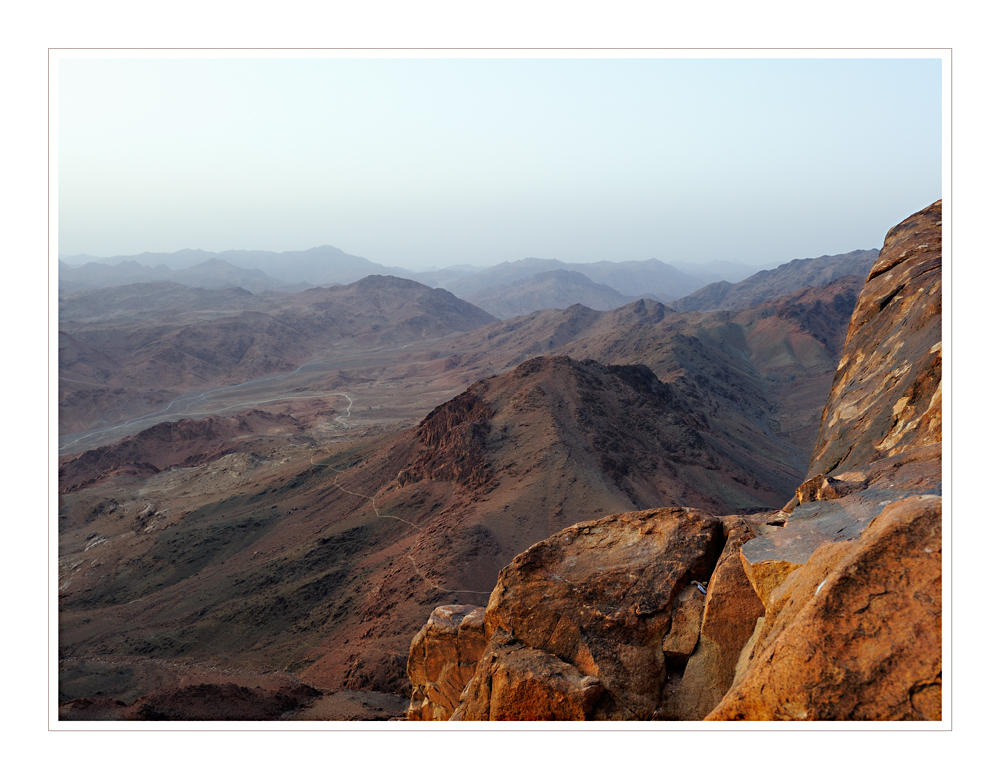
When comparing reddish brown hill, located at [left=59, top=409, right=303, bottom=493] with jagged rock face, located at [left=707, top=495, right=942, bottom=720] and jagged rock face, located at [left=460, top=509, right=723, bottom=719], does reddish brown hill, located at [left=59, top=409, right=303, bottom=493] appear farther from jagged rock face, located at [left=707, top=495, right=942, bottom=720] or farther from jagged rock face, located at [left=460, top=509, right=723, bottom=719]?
jagged rock face, located at [left=707, top=495, right=942, bottom=720]

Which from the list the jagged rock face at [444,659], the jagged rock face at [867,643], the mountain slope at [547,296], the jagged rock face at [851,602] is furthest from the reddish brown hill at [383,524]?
the mountain slope at [547,296]

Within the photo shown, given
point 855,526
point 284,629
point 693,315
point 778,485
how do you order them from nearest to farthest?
point 855,526
point 284,629
point 778,485
point 693,315

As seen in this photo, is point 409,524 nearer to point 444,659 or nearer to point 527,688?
point 444,659

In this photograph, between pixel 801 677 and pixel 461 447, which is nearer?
pixel 801 677

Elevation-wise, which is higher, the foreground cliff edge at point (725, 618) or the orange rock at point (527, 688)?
the foreground cliff edge at point (725, 618)

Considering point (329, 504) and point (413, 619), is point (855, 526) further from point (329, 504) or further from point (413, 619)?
point (329, 504)

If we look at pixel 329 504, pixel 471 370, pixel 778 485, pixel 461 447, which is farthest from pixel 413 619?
pixel 471 370

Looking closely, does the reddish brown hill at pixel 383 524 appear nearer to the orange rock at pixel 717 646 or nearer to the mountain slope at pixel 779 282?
the orange rock at pixel 717 646
